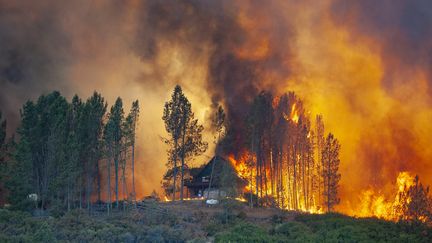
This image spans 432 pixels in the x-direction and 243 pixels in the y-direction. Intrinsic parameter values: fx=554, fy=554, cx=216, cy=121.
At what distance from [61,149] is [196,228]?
71.0 feet

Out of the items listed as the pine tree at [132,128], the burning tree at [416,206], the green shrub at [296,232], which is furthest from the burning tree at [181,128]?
the burning tree at [416,206]

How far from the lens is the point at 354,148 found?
10319cm

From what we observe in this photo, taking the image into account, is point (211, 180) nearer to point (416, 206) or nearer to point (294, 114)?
point (294, 114)

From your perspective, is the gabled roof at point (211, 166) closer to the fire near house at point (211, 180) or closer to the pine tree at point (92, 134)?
the fire near house at point (211, 180)

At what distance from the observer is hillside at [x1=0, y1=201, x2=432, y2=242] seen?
4897 cm

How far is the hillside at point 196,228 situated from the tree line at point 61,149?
202 inches

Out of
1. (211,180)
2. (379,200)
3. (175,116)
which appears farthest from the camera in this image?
(379,200)

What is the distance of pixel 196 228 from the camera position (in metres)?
59.5

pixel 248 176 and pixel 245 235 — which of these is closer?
pixel 245 235

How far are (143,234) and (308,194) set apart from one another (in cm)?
4281

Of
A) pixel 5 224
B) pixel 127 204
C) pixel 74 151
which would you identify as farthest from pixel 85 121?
pixel 5 224

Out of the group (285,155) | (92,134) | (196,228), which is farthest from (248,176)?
(196,228)

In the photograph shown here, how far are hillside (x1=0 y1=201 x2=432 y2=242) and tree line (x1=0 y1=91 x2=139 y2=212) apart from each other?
5.14 metres

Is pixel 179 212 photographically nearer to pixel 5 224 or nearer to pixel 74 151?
pixel 74 151
